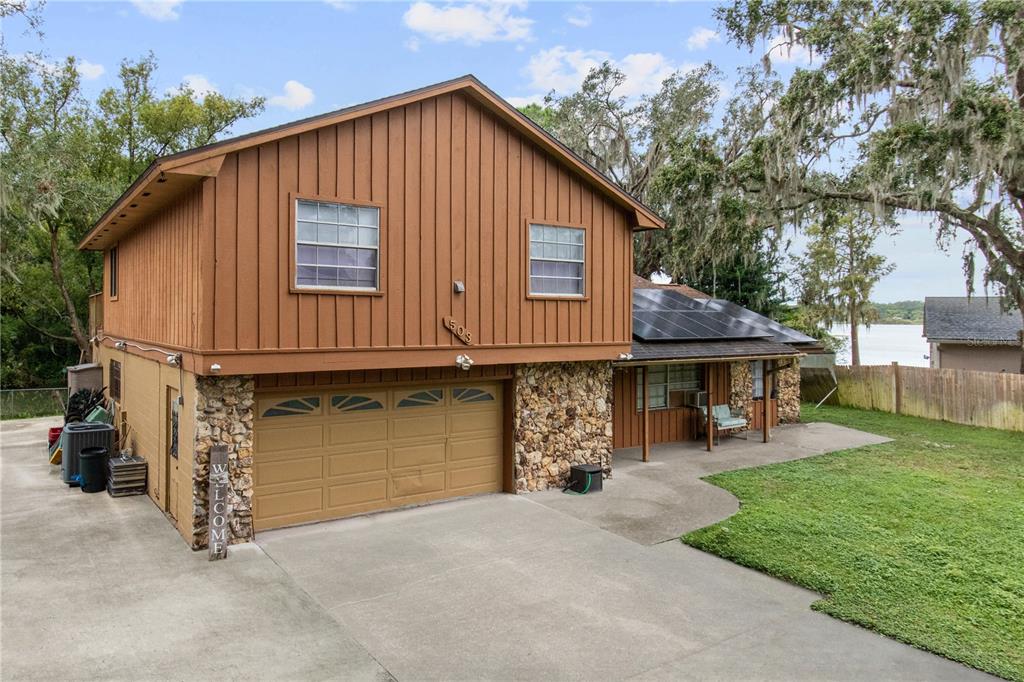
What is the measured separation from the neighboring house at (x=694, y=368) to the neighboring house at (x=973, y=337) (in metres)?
10.4

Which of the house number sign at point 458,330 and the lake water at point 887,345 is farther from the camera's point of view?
the lake water at point 887,345

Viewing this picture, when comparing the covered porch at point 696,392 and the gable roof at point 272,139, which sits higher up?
the gable roof at point 272,139

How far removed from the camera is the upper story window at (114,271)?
42.7ft

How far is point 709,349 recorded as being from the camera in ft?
42.5

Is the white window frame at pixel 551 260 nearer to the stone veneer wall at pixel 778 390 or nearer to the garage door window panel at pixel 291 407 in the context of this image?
the garage door window panel at pixel 291 407

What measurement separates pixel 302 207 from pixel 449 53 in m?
17.1

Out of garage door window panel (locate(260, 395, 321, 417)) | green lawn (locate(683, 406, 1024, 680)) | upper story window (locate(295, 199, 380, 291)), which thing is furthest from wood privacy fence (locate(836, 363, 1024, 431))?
garage door window panel (locate(260, 395, 321, 417))

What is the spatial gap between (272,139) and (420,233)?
216cm

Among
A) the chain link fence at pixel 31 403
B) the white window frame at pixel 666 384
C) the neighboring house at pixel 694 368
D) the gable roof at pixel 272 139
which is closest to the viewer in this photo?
the gable roof at pixel 272 139

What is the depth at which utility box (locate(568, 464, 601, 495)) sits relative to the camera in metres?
9.91

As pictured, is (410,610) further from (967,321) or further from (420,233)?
(967,321)

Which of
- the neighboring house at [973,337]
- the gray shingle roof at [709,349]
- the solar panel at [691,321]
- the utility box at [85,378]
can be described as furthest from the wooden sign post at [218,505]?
the neighboring house at [973,337]

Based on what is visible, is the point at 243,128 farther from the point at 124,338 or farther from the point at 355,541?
the point at 355,541

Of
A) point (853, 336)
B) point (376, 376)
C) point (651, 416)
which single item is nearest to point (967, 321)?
point (853, 336)
